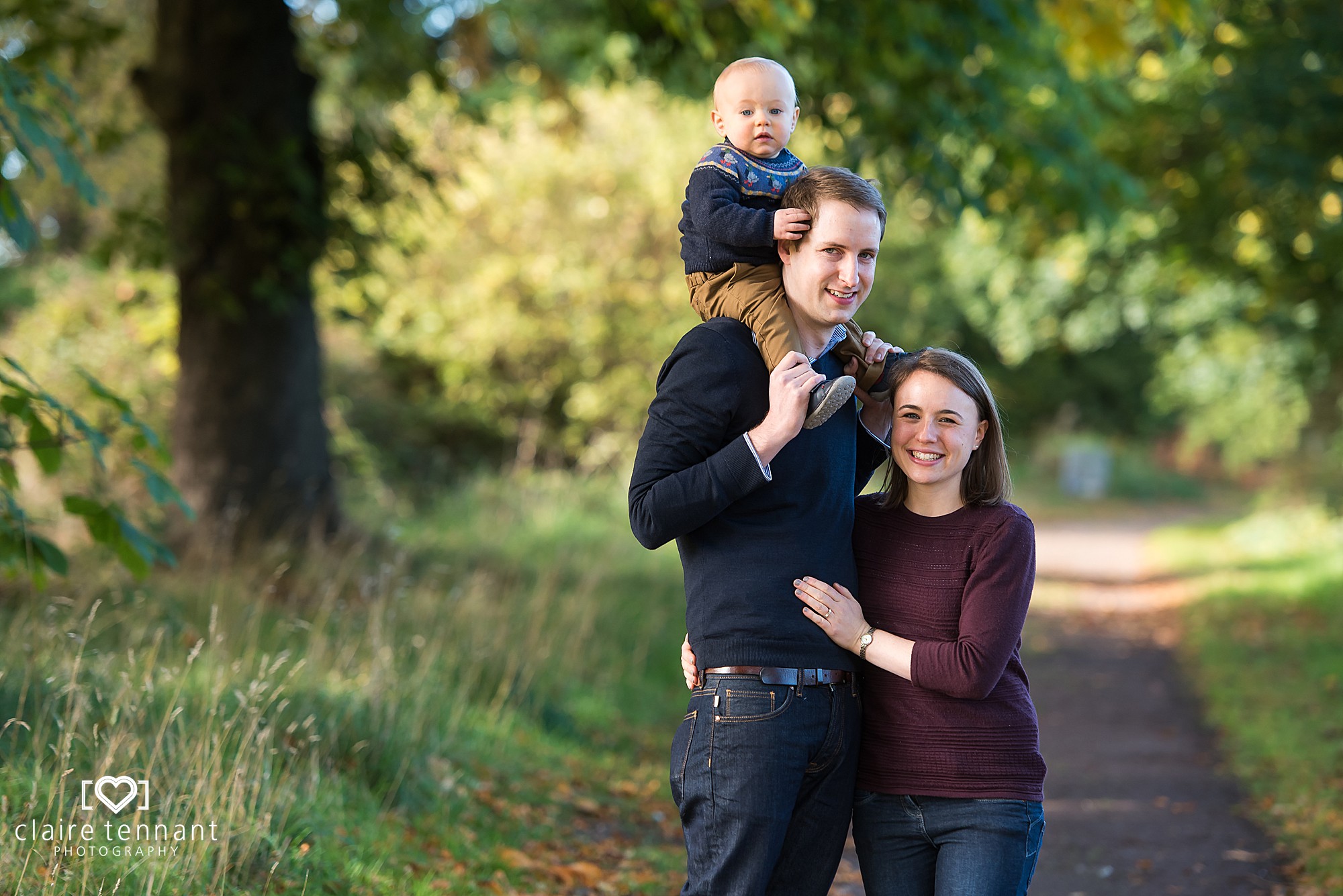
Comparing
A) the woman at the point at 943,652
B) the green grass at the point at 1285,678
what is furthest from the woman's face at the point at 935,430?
the green grass at the point at 1285,678

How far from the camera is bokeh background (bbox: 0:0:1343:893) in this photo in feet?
14.0

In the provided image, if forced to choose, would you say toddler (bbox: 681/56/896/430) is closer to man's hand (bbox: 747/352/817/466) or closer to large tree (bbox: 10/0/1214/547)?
man's hand (bbox: 747/352/817/466)

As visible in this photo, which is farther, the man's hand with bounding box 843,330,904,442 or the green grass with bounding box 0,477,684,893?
the green grass with bounding box 0,477,684,893

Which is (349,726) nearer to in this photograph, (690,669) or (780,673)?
(690,669)

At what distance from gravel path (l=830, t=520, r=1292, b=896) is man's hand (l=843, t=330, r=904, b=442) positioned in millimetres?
3064

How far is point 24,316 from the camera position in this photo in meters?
15.0

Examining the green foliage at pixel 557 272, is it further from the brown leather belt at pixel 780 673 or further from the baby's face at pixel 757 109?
the brown leather belt at pixel 780 673

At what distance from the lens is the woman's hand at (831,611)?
8.52ft

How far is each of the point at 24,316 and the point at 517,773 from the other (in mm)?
12009

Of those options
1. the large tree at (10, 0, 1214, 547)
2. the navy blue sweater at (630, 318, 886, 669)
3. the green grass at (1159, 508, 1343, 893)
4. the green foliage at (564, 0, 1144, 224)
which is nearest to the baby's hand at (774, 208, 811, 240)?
the navy blue sweater at (630, 318, 886, 669)

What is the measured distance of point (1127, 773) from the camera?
7.38 meters

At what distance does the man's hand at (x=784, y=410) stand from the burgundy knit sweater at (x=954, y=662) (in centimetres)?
47

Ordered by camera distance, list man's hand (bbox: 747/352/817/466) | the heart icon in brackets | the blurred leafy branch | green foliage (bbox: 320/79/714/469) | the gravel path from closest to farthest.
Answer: man's hand (bbox: 747/352/817/466), the heart icon in brackets, the blurred leafy branch, the gravel path, green foliage (bbox: 320/79/714/469)

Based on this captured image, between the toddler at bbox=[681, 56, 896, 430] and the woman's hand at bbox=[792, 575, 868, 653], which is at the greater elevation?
the toddler at bbox=[681, 56, 896, 430]
